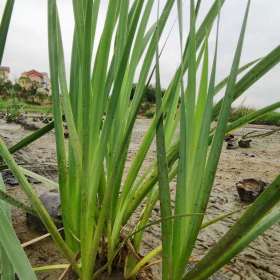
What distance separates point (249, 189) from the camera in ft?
4.84

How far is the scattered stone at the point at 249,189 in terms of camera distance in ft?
4.77

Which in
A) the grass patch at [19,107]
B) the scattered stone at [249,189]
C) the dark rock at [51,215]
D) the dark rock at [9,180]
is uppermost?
the dark rock at [51,215]

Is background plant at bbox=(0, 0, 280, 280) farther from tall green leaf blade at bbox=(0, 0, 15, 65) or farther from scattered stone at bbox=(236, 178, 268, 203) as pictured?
scattered stone at bbox=(236, 178, 268, 203)

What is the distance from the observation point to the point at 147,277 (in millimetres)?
648

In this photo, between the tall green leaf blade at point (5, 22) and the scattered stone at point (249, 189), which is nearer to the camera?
the tall green leaf blade at point (5, 22)

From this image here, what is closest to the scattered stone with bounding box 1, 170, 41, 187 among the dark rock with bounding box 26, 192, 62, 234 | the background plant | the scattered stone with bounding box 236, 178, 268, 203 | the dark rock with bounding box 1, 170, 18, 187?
the dark rock with bounding box 1, 170, 18, 187

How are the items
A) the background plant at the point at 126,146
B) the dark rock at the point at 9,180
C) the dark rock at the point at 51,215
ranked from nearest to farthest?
the background plant at the point at 126,146, the dark rock at the point at 51,215, the dark rock at the point at 9,180

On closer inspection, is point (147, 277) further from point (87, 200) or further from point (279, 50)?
point (279, 50)

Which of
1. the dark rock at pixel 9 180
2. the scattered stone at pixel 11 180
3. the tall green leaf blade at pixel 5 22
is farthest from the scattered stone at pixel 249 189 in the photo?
the tall green leaf blade at pixel 5 22

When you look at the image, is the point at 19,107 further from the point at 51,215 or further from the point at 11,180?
the point at 51,215

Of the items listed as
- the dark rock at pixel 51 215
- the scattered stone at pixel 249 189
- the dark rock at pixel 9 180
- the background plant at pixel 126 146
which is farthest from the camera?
the dark rock at pixel 9 180

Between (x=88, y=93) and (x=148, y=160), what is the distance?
6.41 ft

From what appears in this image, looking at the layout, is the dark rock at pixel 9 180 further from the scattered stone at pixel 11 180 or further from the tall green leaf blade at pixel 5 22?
the tall green leaf blade at pixel 5 22

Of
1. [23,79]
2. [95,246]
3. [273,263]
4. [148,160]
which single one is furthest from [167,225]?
[23,79]
